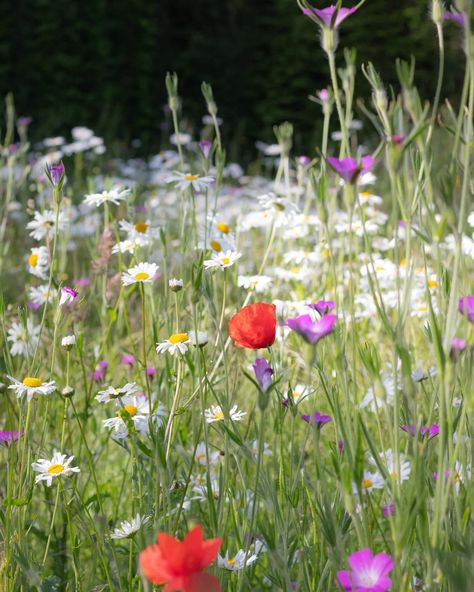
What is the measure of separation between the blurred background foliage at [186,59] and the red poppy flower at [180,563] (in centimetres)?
621

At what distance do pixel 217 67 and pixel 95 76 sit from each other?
1.20 metres

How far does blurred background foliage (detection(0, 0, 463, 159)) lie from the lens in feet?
22.9

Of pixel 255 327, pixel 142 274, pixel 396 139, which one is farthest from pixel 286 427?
pixel 396 139

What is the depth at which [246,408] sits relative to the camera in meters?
2.18

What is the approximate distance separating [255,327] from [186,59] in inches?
277

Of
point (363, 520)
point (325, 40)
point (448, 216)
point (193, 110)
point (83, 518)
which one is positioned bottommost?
point (193, 110)

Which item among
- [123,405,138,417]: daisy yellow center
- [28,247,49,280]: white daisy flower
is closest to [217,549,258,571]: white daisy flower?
[123,405,138,417]: daisy yellow center

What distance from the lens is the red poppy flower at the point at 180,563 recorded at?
0.69 metres

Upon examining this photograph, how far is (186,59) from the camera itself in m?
7.77

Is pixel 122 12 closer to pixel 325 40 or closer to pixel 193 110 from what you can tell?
pixel 193 110

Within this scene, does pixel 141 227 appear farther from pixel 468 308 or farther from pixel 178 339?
pixel 468 308

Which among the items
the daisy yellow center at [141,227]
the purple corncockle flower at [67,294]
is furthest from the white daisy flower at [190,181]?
the purple corncockle flower at [67,294]

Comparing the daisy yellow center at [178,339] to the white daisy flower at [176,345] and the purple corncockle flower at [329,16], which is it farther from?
the purple corncockle flower at [329,16]

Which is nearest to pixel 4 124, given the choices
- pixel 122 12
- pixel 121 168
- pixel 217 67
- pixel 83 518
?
pixel 121 168
